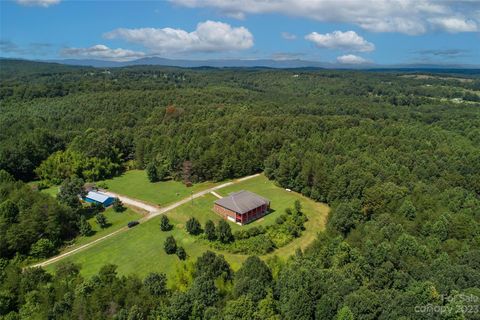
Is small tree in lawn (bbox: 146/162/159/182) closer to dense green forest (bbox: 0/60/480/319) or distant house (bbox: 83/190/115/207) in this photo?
dense green forest (bbox: 0/60/480/319)

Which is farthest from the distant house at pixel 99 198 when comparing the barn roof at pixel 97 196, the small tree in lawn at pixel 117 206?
the small tree in lawn at pixel 117 206

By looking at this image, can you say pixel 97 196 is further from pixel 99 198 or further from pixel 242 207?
pixel 242 207

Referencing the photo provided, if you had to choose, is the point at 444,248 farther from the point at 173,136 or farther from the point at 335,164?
the point at 173,136

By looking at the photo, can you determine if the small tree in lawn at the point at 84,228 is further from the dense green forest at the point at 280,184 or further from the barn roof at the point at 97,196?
the barn roof at the point at 97,196

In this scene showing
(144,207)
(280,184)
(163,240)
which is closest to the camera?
(163,240)

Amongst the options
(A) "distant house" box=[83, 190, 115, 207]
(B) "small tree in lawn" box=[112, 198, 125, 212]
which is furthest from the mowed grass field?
(A) "distant house" box=[83, 190, 115, 207]

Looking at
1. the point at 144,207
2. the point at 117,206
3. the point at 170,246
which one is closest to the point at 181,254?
the point at 170,246

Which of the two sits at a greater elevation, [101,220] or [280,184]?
[280,184]
